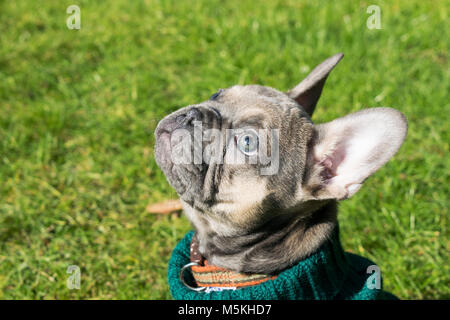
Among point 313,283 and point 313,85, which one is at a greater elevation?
point 313,85

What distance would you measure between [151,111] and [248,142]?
2814 mm

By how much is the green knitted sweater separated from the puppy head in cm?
28

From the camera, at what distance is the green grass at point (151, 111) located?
4172mm

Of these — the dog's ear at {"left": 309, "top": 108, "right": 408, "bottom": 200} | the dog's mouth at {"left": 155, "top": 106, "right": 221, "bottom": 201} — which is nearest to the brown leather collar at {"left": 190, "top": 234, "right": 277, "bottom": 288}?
the dog's mouth at {"left": 155, "top": 106, "right": 221, "bottom": 201}

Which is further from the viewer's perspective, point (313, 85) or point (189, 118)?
point (313, 85)

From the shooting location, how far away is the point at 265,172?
288cm

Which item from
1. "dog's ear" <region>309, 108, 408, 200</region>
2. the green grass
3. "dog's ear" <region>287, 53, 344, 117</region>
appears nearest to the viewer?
"dog's ear" <region>309, 108, 408, 200</region>

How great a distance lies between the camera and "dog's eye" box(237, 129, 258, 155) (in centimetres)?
293

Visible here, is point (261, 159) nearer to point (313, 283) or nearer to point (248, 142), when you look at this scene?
point (248, 142)

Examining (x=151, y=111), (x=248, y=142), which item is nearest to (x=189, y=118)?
(x=248, y=142)

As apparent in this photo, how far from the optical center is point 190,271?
3.35 meters

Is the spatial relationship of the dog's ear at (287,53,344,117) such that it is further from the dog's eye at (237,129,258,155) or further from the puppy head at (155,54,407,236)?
the dog's eye at (237,129,258,155)

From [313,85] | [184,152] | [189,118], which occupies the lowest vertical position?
[184,152]

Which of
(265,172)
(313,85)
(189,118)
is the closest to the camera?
(265,172)
